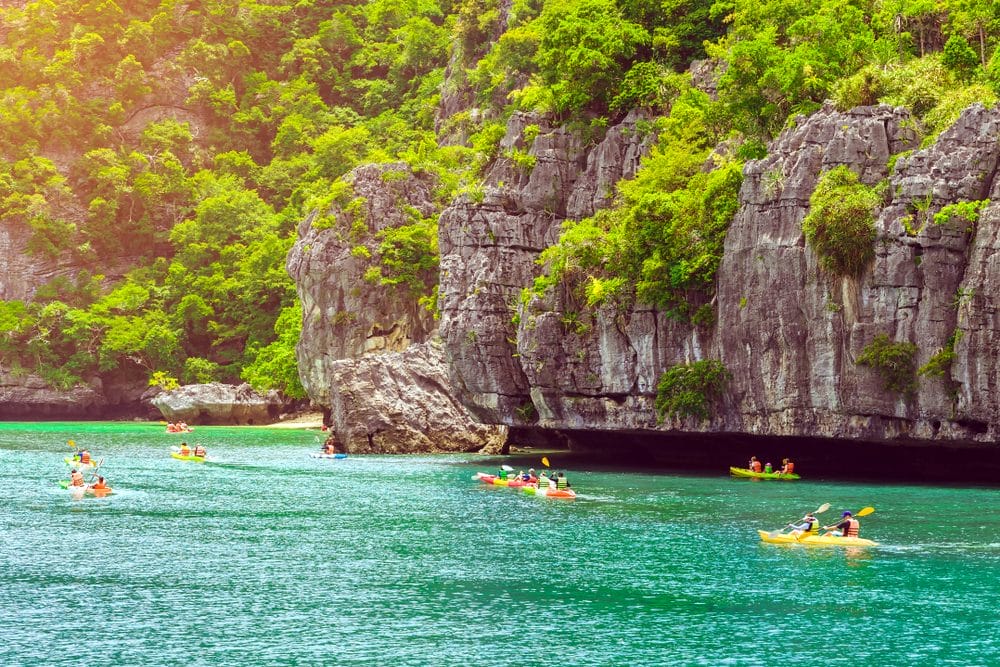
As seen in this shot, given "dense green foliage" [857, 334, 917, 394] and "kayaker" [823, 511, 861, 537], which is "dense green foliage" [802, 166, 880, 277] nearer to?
"dense green foliage" [857, 334, 917, 394]

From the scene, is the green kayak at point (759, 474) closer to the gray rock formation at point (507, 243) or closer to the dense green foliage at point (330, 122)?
the dense green foliage at point (330, 122)

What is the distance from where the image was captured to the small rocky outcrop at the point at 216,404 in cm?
10006

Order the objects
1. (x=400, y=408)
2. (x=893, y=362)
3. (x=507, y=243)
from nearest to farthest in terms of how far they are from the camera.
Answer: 1. (x=893, y=362)
2. (x=507, y=243)
3. (x=400, y=408)

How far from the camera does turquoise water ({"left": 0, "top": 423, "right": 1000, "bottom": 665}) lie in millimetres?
23500

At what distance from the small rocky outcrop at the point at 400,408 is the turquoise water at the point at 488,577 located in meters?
18.5

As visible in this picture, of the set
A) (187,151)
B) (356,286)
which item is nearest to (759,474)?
(356,286)

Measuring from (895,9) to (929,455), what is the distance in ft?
72.2

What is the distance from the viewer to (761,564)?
1257 inches

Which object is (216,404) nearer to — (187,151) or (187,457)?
(187,457)

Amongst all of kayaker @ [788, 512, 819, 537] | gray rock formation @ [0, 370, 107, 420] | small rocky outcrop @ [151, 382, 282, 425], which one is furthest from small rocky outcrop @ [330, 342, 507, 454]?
gray rock formation @ [0, 370, 107, 420]

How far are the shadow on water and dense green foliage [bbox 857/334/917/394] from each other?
358 cm

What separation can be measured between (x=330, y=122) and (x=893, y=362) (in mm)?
88682

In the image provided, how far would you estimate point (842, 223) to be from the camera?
48375 mm

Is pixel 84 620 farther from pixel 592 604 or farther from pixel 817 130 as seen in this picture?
pixel 817 130
